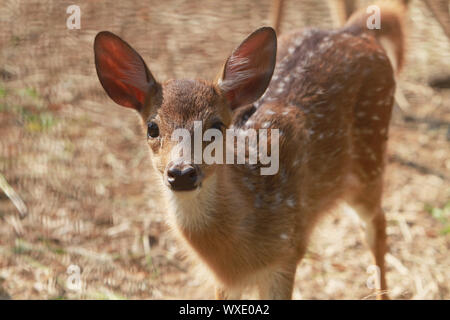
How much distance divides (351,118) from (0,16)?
168 inches

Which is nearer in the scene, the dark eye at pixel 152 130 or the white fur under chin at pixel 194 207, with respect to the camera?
the dark eye at pixel 152 130

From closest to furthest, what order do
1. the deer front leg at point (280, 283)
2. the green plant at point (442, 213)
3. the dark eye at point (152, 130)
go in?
the dark eye at point (152, 130) < the deer front leg at point (280, 283) < the green plant at point (442, 213)

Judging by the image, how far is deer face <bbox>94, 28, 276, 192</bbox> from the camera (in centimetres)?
302

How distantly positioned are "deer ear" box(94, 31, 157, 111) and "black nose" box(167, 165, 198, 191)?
64 centimetres

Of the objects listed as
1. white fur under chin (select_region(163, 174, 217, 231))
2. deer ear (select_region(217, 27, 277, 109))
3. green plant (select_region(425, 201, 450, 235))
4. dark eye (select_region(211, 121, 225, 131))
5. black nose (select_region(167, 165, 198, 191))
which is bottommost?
green plant (select_region(425, 201, 450, 235))

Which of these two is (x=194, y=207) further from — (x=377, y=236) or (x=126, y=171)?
(x=126, y=171)

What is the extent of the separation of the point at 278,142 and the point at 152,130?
0.80 meters

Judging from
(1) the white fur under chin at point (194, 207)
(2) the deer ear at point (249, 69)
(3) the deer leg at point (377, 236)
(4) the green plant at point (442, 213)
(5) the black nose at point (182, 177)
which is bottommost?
(4) the green plant at point (442, 213)

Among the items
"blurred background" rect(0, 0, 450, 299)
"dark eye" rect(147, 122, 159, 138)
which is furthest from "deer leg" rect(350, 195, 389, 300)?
"dark eye" rect(147, 122, 159, 138)

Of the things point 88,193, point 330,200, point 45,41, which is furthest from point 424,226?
point 45,41

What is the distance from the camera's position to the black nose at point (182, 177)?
286 centimetres

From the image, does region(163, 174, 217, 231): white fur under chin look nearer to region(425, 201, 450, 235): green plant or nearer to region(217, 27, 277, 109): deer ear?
region(217, 27, 277, 109): deer ear

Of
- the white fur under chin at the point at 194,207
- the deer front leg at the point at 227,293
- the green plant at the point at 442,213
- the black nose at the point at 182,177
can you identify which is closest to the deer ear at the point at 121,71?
the white fur under chin at the point at 194,207

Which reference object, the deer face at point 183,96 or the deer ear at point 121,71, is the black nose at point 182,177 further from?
the deer ear at point 121,71
